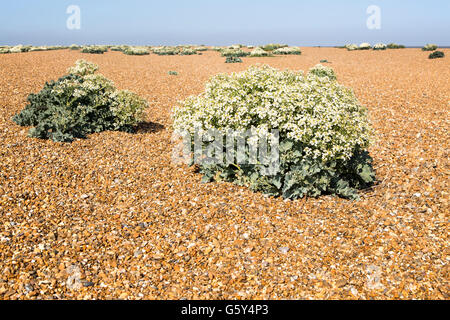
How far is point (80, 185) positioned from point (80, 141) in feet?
8.46

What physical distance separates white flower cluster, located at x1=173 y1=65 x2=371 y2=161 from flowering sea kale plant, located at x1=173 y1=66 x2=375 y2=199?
0.7 inches

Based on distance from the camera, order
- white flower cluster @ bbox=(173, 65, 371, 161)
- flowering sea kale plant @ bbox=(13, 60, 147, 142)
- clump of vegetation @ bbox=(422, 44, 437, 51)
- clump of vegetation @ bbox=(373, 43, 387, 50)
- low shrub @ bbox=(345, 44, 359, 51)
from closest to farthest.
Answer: white flower cluster @ bbox=(173, 65, 371, 161)
flowering sea kale plant @ bbox=(13, 60, 147, 142)
clump of vegetation @ bbox=(422, 44, 437, 51)
clump of vegetation @ bbox=(373, 43, 387, 50)
low shrub @ bbox=(345, 44, 359, 51)

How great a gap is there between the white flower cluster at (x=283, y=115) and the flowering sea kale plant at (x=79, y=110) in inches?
142

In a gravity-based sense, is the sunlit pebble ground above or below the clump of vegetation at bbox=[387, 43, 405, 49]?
below

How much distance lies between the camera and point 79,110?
9.62m

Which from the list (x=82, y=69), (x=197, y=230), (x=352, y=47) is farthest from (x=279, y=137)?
(x=352, y=47)

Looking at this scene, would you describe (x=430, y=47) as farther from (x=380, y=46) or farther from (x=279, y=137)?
(x=279, y=137)

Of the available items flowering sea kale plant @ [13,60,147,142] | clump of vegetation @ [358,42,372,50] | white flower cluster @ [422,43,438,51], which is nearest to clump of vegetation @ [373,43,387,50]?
clump of vegetation @ [358,42,372,50]

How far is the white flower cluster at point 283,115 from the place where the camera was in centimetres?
591

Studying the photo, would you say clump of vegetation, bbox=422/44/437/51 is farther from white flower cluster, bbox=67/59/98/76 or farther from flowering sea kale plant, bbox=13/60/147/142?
flowering sea kale plant, bbox=13/60/147/142

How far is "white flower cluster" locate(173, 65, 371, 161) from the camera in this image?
19.4ft

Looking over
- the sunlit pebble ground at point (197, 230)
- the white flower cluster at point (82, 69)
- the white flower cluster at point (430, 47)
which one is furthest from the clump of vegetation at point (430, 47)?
the white flower cluster at point (82, 69)

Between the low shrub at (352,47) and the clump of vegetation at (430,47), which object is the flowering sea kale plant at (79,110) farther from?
the low shrub at (352,47)

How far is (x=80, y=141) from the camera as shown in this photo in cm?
905
